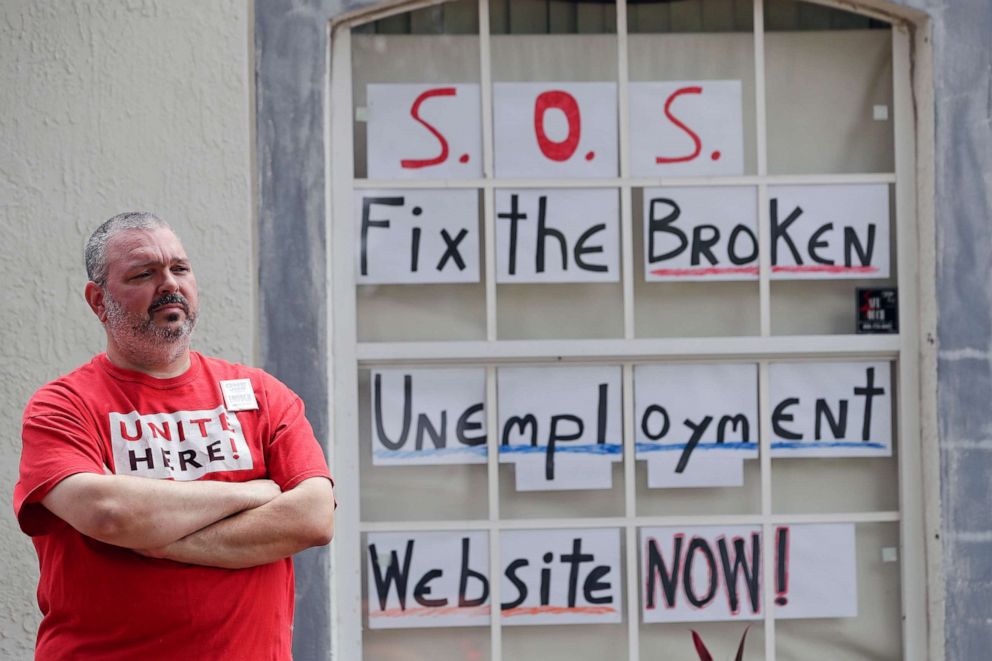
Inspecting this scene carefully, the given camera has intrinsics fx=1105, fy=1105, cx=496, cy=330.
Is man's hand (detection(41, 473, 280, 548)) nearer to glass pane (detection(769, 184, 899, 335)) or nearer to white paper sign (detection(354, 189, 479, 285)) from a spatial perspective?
white paper sign (detection(354, 189, 479, 285))

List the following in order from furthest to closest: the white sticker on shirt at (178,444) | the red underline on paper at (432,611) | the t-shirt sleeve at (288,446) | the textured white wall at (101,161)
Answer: the red underline on paper at (432,611) < the textured white wall at (101,161) < the t-shirt sleeve at (288,446) < the white sticker on shirt at (178,444)

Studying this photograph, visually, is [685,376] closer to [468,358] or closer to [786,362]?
[786,362]

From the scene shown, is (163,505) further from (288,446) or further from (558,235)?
(558,235)

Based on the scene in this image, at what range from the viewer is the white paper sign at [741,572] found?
11.8 feet

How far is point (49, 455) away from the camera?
2.24 meters

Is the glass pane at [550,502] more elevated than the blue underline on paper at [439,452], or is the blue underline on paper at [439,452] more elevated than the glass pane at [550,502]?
the blue underline on paper at [439,452]

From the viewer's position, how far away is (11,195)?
3326mm

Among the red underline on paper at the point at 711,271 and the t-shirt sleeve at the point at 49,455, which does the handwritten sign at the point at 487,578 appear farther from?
the t-shirt sleeve at the point at 49,455

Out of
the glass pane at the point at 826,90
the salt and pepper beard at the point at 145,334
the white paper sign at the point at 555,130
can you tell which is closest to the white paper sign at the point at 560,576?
the white paper sign at the point at 555,130

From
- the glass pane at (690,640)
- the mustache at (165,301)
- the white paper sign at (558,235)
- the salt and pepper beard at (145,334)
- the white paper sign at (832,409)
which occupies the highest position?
the white paper sign at (558,235)

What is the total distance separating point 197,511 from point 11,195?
1.57 metres

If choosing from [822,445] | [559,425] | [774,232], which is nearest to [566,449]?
[559,425]

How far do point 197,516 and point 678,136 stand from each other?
6.88 feet

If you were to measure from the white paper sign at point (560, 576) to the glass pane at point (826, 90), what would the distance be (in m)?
1.39
